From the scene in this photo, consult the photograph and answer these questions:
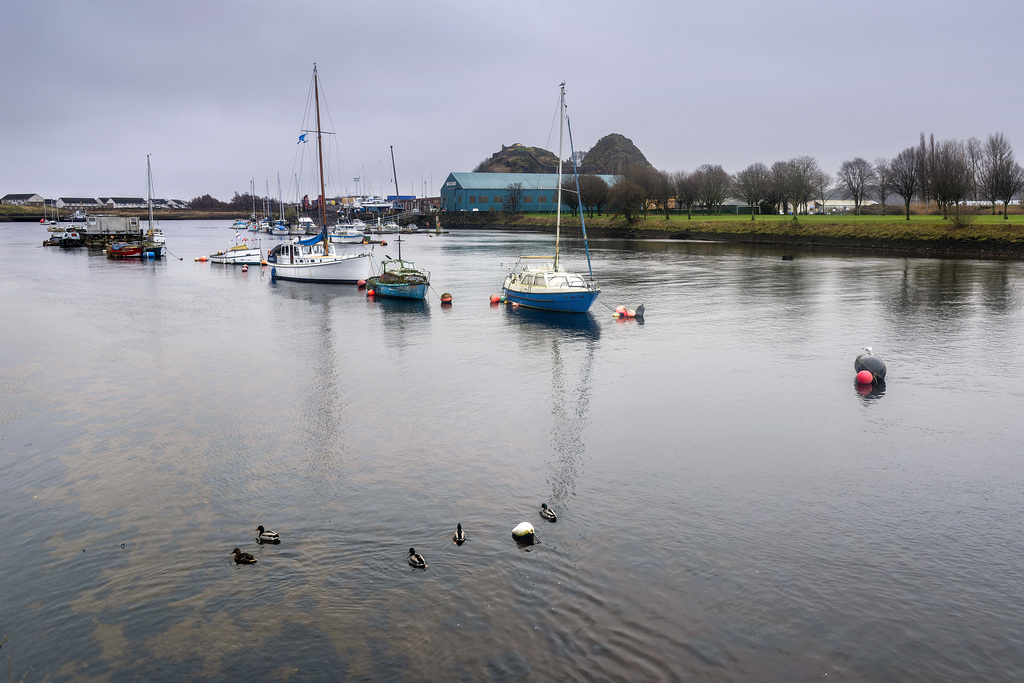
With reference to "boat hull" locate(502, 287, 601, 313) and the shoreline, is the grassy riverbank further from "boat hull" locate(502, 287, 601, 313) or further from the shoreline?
"boat hull" locate(502, 287, 601, 313)

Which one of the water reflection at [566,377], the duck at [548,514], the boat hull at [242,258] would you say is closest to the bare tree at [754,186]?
the boat hull at [242,258]

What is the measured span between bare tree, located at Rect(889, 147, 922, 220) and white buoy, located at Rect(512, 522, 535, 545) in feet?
385

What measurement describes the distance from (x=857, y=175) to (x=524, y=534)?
565ft

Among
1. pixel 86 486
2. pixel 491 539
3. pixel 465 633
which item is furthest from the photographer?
pixel 86 486

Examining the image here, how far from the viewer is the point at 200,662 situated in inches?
500

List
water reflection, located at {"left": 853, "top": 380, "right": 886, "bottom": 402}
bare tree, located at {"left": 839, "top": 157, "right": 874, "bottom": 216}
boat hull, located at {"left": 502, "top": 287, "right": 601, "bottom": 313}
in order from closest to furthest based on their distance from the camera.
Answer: water reflection, located at {"left": 853, "top": 380, "right": 886, "bottom": 402}, boat hull, located at {"left": 502, "top": 287, "right": 601, "bottom": 313}, bare tree, located at {"left": 839, "top": 157, "right": 874, "bottom": 216}

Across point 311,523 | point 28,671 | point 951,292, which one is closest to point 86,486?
point 311,523

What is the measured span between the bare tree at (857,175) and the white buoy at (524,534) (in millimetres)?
160387

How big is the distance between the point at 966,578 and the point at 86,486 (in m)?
21.5

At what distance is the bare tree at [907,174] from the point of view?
119 metres

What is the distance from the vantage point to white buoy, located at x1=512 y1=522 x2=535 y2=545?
54.8 ft

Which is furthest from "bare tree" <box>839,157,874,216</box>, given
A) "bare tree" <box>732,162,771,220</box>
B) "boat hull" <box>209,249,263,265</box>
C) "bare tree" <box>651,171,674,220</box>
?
"boat hull" <box>209,249,263,265</box>

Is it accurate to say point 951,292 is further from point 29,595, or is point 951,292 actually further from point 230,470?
point 29,595

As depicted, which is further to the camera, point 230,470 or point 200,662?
point 230,470
